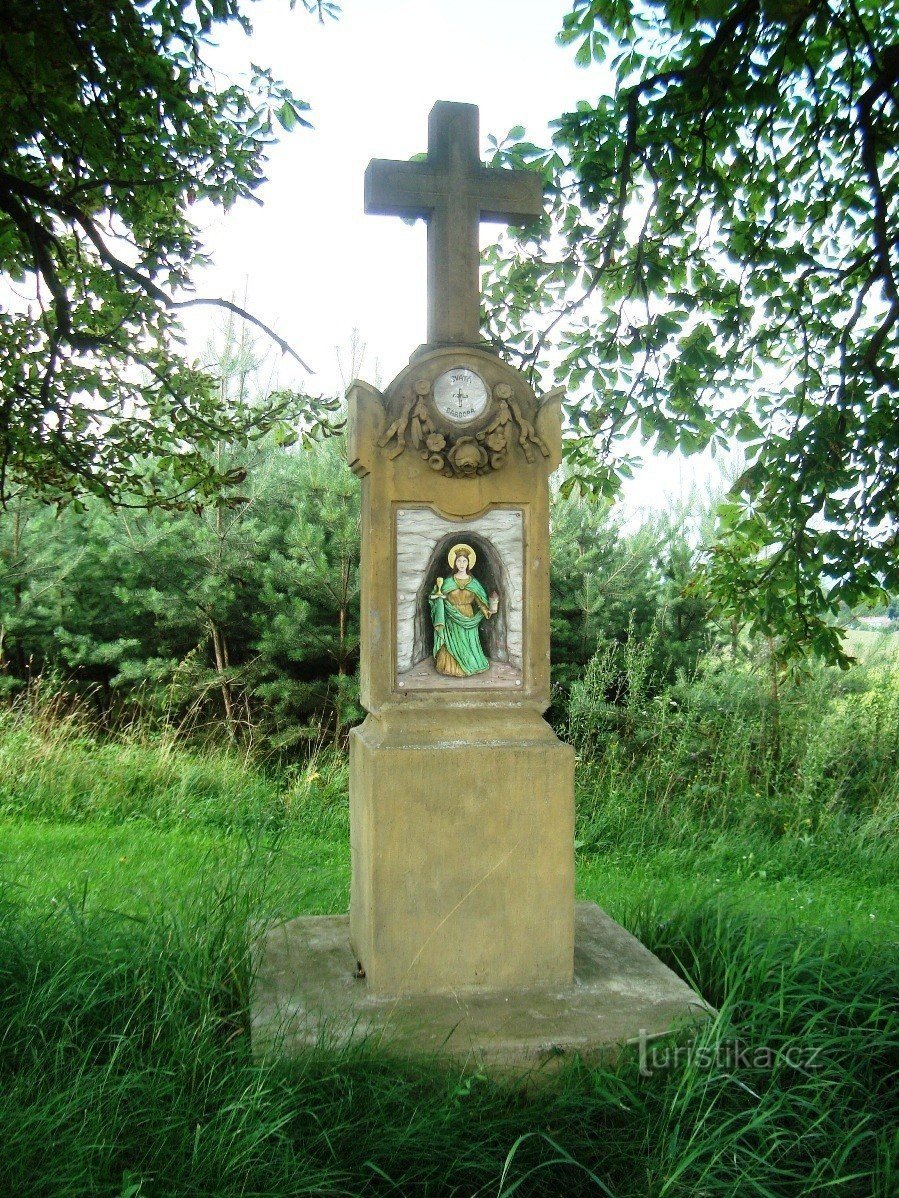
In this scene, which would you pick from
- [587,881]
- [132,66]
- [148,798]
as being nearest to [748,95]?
[132,66]

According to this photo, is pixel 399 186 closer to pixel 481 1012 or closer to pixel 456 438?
pixel 456 438

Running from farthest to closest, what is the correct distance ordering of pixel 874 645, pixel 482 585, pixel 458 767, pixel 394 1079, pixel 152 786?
pixel 874 645
pixel 152 786
pixel 482 585
pixel 458 767
pixel 394 1079

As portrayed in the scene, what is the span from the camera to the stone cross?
3.86 m

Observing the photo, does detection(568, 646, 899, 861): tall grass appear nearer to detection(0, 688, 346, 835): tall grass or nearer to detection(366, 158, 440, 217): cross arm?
detection(0, 688, 346, 835): tall grass

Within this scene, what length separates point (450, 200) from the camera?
3877 mm

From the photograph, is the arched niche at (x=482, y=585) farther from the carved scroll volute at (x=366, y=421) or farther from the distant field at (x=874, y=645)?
the distant field at (x=874, y=645)

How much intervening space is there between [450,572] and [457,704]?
51 centimetres

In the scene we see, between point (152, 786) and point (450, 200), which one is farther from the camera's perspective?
point (152, 786)

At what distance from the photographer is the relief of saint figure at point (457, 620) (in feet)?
12.5

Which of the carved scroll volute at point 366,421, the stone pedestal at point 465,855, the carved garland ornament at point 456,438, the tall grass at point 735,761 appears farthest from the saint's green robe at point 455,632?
the tall grass at point 735,761

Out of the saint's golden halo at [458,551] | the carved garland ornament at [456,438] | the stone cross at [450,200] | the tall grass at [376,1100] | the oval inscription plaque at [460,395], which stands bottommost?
the tall grass at [376,1100]

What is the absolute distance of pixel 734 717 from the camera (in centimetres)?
756

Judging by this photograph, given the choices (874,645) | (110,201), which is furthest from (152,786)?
(874,645)

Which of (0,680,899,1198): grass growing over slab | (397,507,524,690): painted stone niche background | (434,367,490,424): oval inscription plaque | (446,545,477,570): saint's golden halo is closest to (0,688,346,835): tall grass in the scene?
(0,680,899,1198): grass growing over slab
